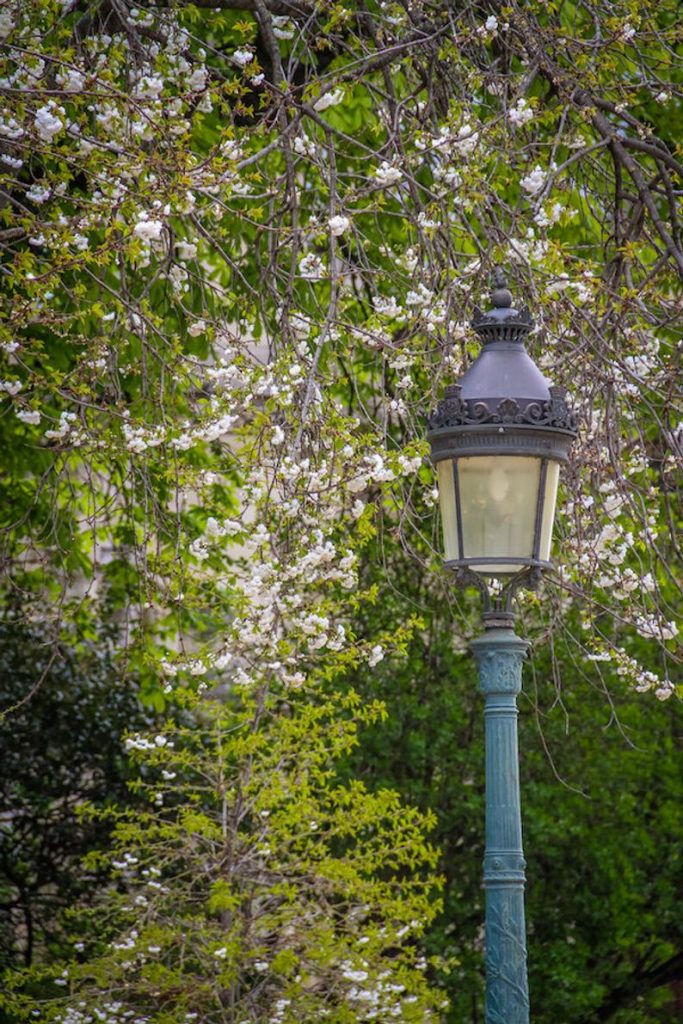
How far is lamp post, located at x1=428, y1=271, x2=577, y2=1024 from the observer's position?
4023 mm

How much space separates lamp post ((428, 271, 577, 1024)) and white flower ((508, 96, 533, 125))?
247cm

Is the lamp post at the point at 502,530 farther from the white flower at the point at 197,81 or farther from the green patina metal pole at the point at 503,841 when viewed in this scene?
the white flower at the point at 197,81

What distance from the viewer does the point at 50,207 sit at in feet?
21.7

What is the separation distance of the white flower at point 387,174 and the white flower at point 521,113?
24.6 inches

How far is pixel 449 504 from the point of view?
Result: 416cm

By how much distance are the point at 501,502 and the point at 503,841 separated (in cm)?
88

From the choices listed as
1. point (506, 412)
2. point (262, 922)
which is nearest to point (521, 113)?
point (506, 412)

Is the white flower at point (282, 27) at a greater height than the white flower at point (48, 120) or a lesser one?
greater

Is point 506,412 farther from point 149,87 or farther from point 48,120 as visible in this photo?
point 149,87

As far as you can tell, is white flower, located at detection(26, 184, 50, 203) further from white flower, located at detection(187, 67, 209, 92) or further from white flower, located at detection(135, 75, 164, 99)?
white flower, located at detection(187, 67, 209, 92)

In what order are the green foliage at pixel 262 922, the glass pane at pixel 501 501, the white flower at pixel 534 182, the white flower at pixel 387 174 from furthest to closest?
the green foliage at pixel 262 922 → the white flower at pixel 534 182 → the white flower at pixel 387 174 → the glass pane at pixel 501 501

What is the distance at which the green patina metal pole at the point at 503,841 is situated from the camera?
4000mm

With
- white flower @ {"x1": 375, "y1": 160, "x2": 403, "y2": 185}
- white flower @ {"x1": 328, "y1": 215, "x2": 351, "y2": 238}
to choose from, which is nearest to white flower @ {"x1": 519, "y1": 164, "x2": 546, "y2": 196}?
white flower @ {"x1": 375, "y1": 160, "x2": 403, "y2": 185}

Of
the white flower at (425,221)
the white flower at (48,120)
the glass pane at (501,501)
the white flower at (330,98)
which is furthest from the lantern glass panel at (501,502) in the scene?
the white flower at (330,98)
